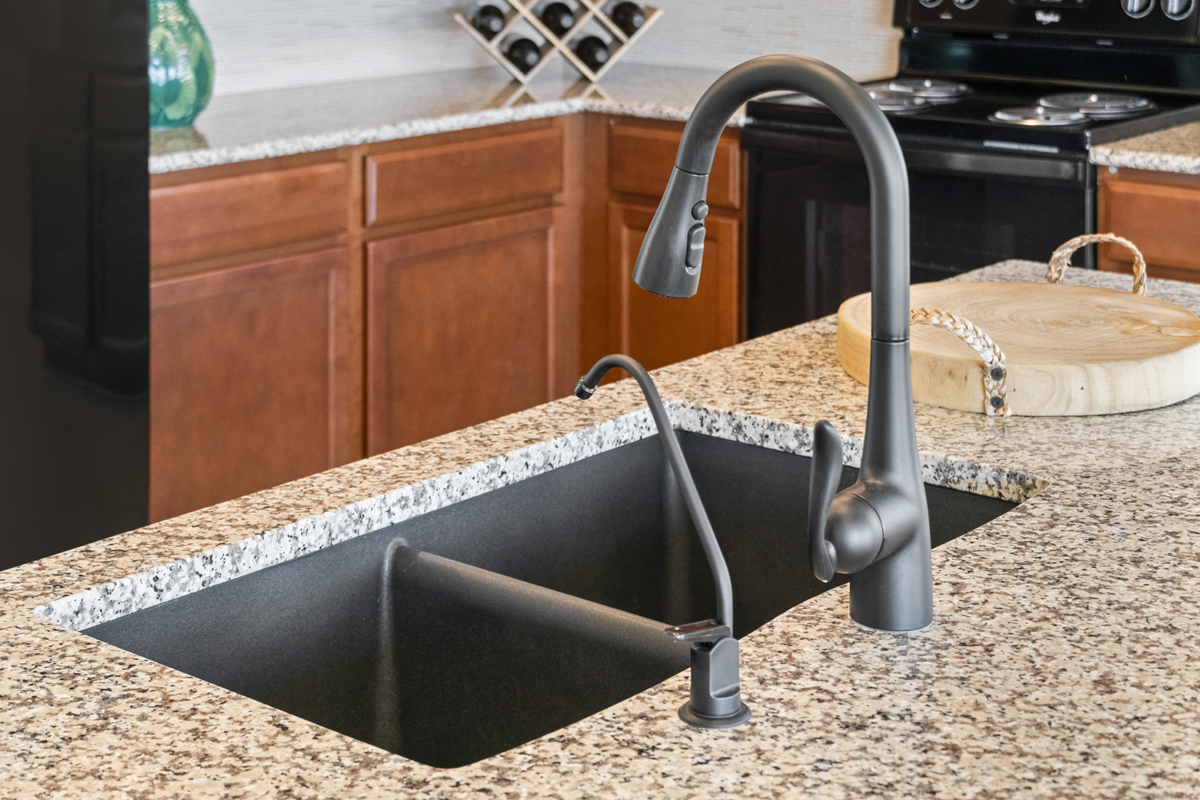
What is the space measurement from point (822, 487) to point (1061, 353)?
2.07 feet

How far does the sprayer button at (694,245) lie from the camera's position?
2.67 ft

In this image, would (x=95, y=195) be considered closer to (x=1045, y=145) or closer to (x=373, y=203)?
(x=373, y=203)

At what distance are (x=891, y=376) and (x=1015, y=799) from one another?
0.84 ft

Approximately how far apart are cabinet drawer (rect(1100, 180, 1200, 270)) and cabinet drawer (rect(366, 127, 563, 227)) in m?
1.23

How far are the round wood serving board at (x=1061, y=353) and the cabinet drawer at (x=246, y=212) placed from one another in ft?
4.76

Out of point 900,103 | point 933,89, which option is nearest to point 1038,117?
point 900,103

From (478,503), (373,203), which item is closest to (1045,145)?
(373,203)

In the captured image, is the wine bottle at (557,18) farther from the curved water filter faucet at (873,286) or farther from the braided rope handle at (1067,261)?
the curved water filter faucet at (873,286)

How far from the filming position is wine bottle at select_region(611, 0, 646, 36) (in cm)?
357

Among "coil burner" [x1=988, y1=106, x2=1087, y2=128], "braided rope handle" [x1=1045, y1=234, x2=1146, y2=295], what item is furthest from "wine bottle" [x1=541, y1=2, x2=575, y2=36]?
"braided rope handle" [x1=1045, y1=234, x2=1146, y2=295]

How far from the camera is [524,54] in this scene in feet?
11.5

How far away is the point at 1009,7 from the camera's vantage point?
3252 mm

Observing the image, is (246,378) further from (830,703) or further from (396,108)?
(830,703)

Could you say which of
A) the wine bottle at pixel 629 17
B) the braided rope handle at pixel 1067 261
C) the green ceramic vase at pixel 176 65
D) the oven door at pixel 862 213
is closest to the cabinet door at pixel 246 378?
the green ceramic vase at pixel 176 65
